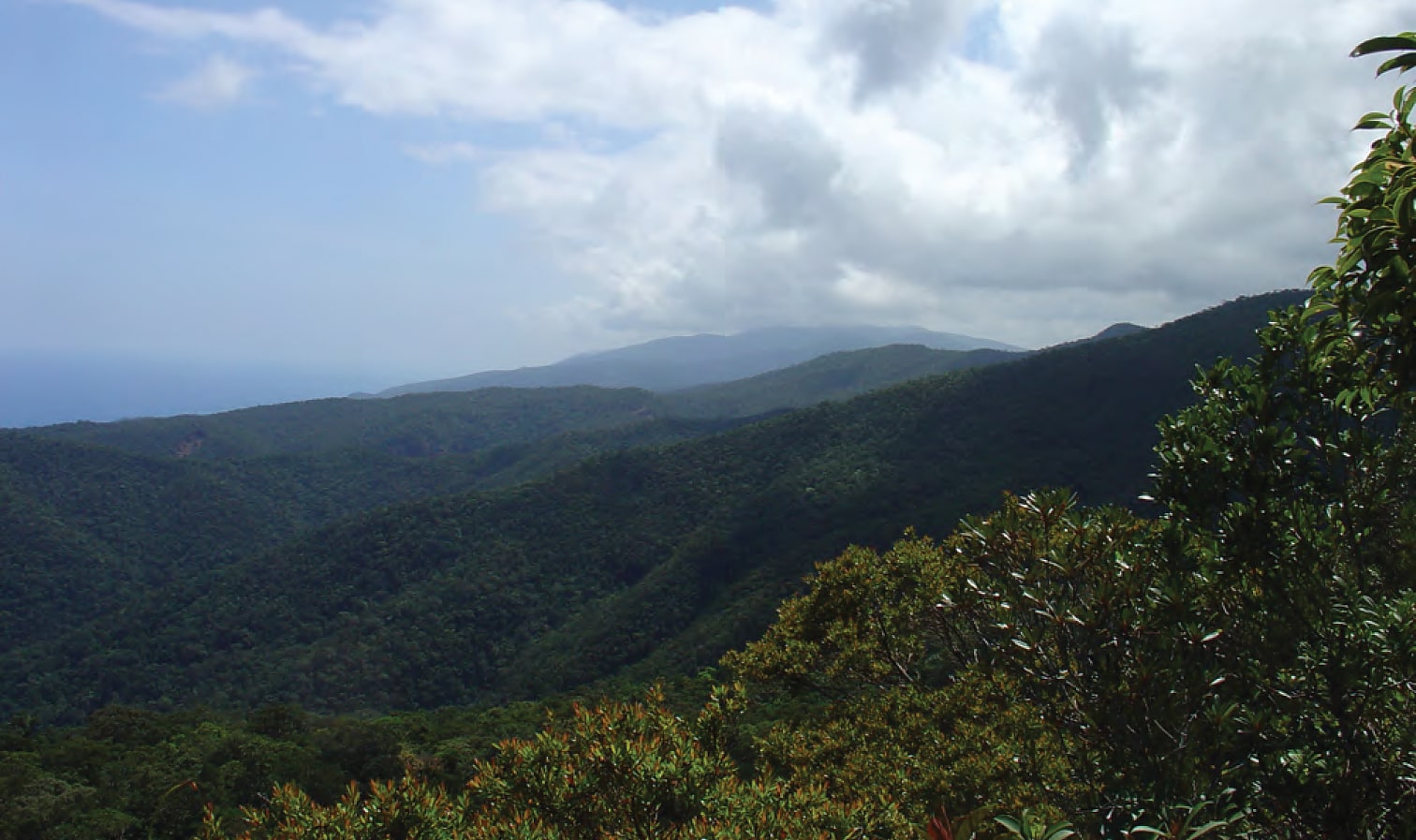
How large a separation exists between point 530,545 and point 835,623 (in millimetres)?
86744

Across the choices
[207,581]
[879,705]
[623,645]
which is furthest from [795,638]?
[207,581]

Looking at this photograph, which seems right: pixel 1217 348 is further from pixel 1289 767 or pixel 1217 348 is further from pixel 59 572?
pixel 59 572

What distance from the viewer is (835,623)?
419 inches

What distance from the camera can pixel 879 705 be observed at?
10.9 m

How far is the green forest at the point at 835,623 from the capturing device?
4945 millimetres

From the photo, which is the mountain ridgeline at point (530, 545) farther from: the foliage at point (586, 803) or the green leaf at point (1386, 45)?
the green leaf at point (1386, 45)

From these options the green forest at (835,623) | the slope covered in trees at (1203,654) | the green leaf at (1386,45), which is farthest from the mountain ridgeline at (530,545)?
the green leaf at (1386,45)

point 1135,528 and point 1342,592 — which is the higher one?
point 1135,528

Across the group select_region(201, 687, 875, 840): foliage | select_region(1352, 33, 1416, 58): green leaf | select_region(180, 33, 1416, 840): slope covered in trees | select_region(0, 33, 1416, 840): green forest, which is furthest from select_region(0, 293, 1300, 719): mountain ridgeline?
select_region(1352, 33, 1416, 58): green leaf

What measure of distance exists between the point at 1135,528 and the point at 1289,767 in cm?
182

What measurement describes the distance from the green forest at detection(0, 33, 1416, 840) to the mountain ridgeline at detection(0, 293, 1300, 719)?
49 cm

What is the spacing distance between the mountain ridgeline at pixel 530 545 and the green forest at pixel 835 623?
1.60 ft

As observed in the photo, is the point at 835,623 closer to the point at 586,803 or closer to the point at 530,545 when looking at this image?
the point at 586,803

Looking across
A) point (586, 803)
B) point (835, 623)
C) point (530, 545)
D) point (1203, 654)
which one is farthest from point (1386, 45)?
point (530, 545)
